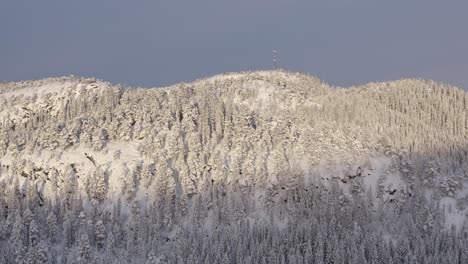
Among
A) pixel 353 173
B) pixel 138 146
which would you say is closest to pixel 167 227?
pixel 138 146

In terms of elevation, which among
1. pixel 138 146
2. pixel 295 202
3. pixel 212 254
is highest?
pixel 138 146

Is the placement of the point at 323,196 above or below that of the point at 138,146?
below

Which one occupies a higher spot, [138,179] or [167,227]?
[138,179]

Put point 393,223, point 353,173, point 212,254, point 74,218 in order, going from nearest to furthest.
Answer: point 212,254 → point 74,218 → point 393,223 → point 353,173

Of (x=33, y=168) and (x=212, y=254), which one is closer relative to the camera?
(x=212, y=254)

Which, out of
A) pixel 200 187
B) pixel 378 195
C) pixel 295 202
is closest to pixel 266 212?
pixel 295 202

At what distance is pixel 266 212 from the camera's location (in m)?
182

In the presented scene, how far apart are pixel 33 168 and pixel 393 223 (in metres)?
100

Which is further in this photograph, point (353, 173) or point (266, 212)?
point (353, 173)

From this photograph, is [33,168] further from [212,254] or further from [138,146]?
[212,254]

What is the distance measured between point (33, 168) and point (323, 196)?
80.8 metres

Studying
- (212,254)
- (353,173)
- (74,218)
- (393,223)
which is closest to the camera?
(212,254)

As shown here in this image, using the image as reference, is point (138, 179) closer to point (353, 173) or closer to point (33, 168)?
point (33, 168)

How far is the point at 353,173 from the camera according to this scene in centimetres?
19512
